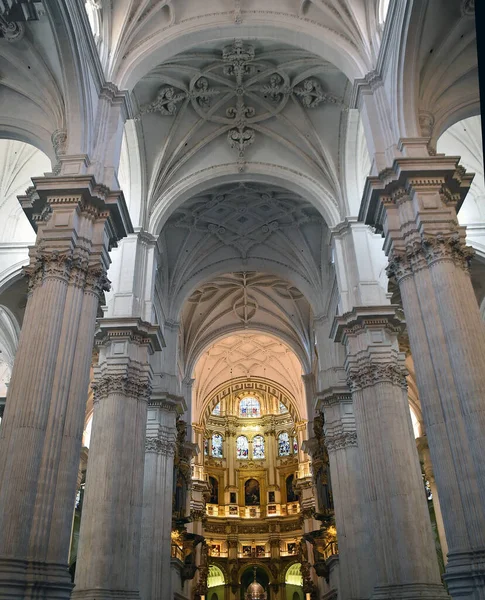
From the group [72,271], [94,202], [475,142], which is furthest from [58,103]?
[475,142]

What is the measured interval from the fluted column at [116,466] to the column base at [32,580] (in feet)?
14.9

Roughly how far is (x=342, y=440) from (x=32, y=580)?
12338 mm

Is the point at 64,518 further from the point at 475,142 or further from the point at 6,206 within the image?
the point at 475,142

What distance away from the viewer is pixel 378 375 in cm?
1457

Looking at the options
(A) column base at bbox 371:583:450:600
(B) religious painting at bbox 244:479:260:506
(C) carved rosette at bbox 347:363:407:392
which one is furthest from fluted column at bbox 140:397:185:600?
(B) religious painting at bbox 244:479:260:506

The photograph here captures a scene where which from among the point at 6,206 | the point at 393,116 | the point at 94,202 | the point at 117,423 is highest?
the point at 6,206

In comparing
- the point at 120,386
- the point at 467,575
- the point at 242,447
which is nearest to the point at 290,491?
the point at 242,447

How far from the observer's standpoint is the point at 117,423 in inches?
558

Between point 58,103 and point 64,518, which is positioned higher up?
point 58,103

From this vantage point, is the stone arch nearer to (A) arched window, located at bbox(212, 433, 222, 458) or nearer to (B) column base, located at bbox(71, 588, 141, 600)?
(B) column base, located at bbox(71, 588, 141, 600)

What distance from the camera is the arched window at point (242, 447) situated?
41.3 metres

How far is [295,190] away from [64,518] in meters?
12.9

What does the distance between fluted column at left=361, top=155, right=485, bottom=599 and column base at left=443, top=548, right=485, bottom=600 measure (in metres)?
0.01

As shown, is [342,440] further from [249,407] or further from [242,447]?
[249,407]
